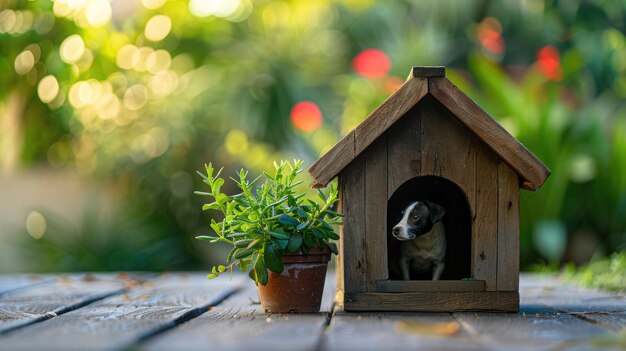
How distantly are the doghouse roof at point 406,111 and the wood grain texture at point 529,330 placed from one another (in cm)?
54

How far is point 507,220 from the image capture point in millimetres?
3393

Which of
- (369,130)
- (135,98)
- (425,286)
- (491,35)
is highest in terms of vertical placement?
(491,35)

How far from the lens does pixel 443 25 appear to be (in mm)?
10086

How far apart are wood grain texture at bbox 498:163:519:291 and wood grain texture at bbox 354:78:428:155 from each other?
46 cm

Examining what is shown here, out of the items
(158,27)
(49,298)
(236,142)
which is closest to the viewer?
(49,298)

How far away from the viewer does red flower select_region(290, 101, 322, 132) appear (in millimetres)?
7871

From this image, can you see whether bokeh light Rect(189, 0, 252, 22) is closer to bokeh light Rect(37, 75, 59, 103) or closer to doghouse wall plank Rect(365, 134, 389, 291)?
bokeh light Rect(37, 75, 59, 103)

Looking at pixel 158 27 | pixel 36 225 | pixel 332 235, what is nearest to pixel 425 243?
pixel 332 235

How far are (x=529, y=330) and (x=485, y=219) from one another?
69cm

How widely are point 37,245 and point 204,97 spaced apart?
6.83 feet

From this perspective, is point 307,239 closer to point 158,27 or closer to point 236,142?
point 236,142

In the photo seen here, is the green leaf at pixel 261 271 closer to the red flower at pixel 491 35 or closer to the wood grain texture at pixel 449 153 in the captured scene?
the wood grain texture at pixel 449 153

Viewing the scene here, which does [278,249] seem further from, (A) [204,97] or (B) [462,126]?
(A) [204,97]

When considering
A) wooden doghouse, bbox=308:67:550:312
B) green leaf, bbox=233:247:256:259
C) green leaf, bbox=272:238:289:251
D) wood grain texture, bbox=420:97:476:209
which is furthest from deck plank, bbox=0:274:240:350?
wood grain texture, bbox=420:97:476:209
